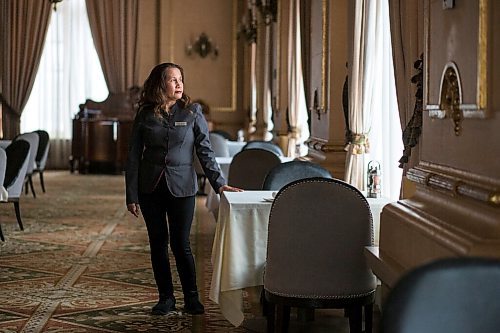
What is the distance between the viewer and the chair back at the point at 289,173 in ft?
20.2

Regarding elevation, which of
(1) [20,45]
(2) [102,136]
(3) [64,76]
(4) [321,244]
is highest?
(1) [20,45]

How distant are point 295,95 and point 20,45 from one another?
848cm

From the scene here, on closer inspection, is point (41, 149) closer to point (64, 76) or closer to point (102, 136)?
point (102, 136)

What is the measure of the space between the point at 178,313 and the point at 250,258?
0.84 meters

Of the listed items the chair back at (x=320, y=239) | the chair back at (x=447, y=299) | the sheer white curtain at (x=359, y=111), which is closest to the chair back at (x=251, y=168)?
the sheer white curtain at (x=359, y=111)

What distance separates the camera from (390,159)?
6605mm

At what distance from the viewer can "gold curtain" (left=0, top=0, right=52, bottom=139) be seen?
17906 mm

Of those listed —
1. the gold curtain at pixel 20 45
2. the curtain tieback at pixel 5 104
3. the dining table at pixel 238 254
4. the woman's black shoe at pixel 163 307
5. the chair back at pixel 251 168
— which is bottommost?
the woman's black shoe at pixel 163 307

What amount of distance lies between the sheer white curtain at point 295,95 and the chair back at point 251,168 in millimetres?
2985

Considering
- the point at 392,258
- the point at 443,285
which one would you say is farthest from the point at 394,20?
the point at 443,285

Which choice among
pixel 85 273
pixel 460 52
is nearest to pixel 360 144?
pixel 85 273

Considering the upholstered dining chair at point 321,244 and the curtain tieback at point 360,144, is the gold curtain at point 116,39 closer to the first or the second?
the curtain tieback at point 360,144

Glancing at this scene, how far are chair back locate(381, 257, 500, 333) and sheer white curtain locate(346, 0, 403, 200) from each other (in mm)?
4166

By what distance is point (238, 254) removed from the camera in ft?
16.6
